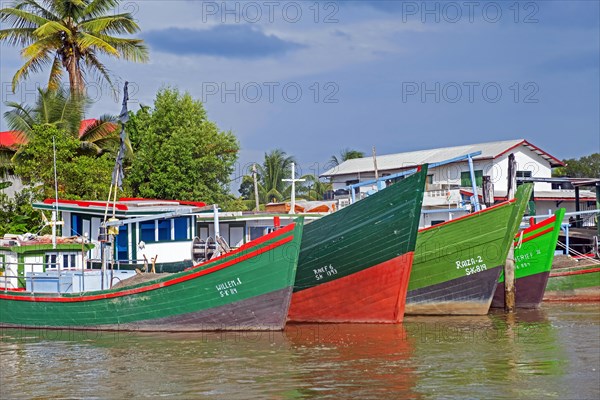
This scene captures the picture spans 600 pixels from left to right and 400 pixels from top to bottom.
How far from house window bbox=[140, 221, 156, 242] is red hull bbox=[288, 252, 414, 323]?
15.4ft

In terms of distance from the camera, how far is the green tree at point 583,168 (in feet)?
216

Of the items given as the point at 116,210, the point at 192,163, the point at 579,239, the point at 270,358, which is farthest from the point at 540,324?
the point at 192,163

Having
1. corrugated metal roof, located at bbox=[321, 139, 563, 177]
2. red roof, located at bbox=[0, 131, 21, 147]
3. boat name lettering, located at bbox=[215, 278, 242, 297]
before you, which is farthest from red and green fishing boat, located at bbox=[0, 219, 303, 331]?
corrugated metal roof, located at bbox=[321, 139, 563, 177]

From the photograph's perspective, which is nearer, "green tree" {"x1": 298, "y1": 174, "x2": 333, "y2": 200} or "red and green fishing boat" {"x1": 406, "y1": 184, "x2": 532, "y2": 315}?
"red and green fishing boat" {"x1": 406, "y1": 184, "x2": 532, "y2": 315}

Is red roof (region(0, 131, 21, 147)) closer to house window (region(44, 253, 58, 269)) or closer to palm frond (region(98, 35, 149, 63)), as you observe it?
palm frond (region(98, 35, 149, 63))

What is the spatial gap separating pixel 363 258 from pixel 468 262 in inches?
157

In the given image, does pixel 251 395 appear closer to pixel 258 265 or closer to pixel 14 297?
pixel 258 265

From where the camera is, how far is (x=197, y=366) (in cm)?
1575

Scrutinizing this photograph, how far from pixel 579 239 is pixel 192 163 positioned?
18014 millimetres

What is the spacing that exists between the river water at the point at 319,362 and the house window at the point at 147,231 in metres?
3.80

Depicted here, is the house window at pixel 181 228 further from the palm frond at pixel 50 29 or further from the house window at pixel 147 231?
the palm frond at pixel 50 29

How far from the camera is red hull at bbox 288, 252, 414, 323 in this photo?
20938 millimetres

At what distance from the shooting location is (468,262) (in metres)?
23.5

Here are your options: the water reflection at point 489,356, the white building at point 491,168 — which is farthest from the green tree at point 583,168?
the water reflection at point 489,356
